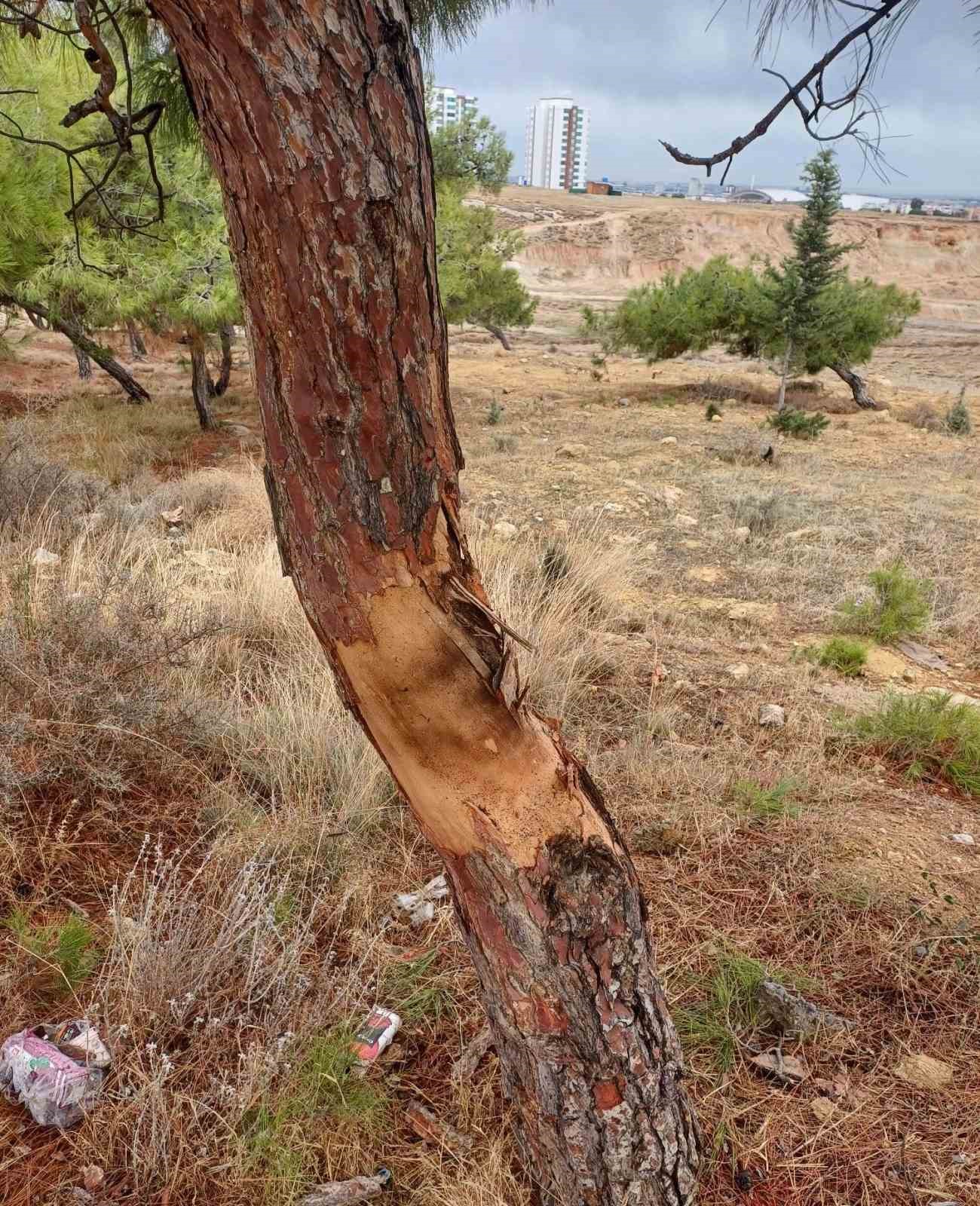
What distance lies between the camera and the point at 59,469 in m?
6.00

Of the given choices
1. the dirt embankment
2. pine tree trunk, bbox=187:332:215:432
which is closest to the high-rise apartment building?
the dirt embankment

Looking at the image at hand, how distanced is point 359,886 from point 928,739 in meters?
2.30

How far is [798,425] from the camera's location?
12.6m

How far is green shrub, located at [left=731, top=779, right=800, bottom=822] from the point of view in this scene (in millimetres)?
2582

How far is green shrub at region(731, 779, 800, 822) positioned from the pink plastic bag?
6.26 feet

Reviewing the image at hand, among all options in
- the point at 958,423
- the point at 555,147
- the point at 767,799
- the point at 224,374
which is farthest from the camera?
the point at 555,147

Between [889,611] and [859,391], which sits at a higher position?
[859,391]

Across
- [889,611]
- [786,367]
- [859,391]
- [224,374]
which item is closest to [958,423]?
[859,391]

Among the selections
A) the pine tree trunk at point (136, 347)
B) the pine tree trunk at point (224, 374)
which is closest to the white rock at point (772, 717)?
the pine tree trunk at point (224, 374)

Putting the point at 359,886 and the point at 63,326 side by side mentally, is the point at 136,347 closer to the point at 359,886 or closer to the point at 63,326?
the point at 63,326

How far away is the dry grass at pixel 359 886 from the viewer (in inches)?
59.7

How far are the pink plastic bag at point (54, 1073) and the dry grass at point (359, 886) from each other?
0.12 feet

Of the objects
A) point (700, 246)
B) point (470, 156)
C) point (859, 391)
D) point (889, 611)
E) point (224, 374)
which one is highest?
point (700, 246)

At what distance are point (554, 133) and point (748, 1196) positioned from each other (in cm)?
11753
